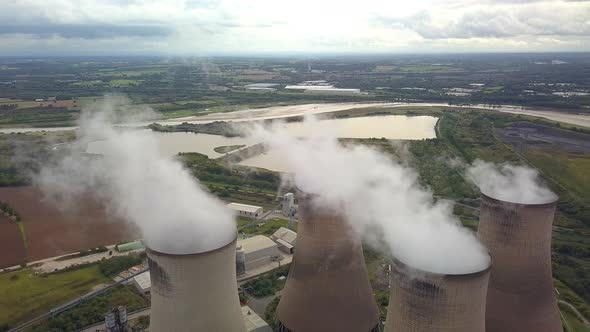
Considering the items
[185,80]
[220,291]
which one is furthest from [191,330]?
[185,80]

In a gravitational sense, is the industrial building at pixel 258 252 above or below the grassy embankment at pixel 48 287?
above

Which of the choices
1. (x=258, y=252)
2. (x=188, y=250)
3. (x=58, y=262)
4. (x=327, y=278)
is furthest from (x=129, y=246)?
(x=327, y=278)

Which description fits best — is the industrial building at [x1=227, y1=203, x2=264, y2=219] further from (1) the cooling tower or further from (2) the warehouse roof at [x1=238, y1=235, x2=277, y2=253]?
(1) the cooling tower

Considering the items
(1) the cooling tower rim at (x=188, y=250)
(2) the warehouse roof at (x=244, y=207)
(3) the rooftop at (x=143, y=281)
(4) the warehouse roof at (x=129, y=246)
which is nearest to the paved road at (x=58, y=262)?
(4) the warehouse roof at (x=129, y=246)

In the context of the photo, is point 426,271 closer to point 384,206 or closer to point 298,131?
point 384,206

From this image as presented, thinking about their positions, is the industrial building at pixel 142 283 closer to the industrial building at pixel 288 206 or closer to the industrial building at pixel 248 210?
the industrial building at pixel 248 210

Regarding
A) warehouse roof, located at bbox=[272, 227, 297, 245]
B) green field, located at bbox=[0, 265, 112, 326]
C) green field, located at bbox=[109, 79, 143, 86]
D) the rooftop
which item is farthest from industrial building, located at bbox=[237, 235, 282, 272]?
green field, located at bbox=[109, 79, 143, 86]
